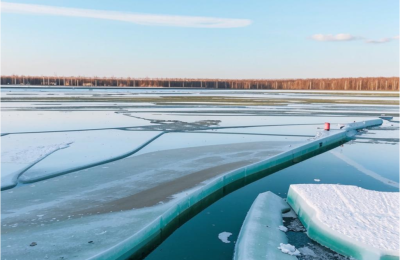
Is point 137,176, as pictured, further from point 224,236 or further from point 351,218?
point 351,218

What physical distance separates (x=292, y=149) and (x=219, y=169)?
3.17 metres

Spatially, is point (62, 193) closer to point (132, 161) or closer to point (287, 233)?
point (132, 161)

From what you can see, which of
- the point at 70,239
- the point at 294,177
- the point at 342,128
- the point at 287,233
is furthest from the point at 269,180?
the point at 342,128

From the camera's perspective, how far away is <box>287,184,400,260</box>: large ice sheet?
4273 mm

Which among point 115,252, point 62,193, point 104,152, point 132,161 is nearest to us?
point 115,252

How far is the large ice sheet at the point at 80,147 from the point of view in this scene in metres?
7.63

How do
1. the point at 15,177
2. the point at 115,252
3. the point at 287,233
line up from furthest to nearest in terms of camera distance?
1. the point at 15,177
2. the point at 287,233
3. the point at 115,252

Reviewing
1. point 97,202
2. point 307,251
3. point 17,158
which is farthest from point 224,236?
point 17,158

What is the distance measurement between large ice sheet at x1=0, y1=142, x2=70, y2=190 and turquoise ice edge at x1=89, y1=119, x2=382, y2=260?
3.23 metres

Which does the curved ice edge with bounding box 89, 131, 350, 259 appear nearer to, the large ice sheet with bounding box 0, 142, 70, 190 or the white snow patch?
the white snow patch

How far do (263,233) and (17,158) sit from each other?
21.4 feet

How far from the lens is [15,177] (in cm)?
691

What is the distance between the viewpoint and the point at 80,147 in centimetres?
1016

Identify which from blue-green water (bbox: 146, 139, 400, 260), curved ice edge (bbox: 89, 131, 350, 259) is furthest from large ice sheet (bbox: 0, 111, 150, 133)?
blue-green water (bbox: 146, 139, 400, 260)
